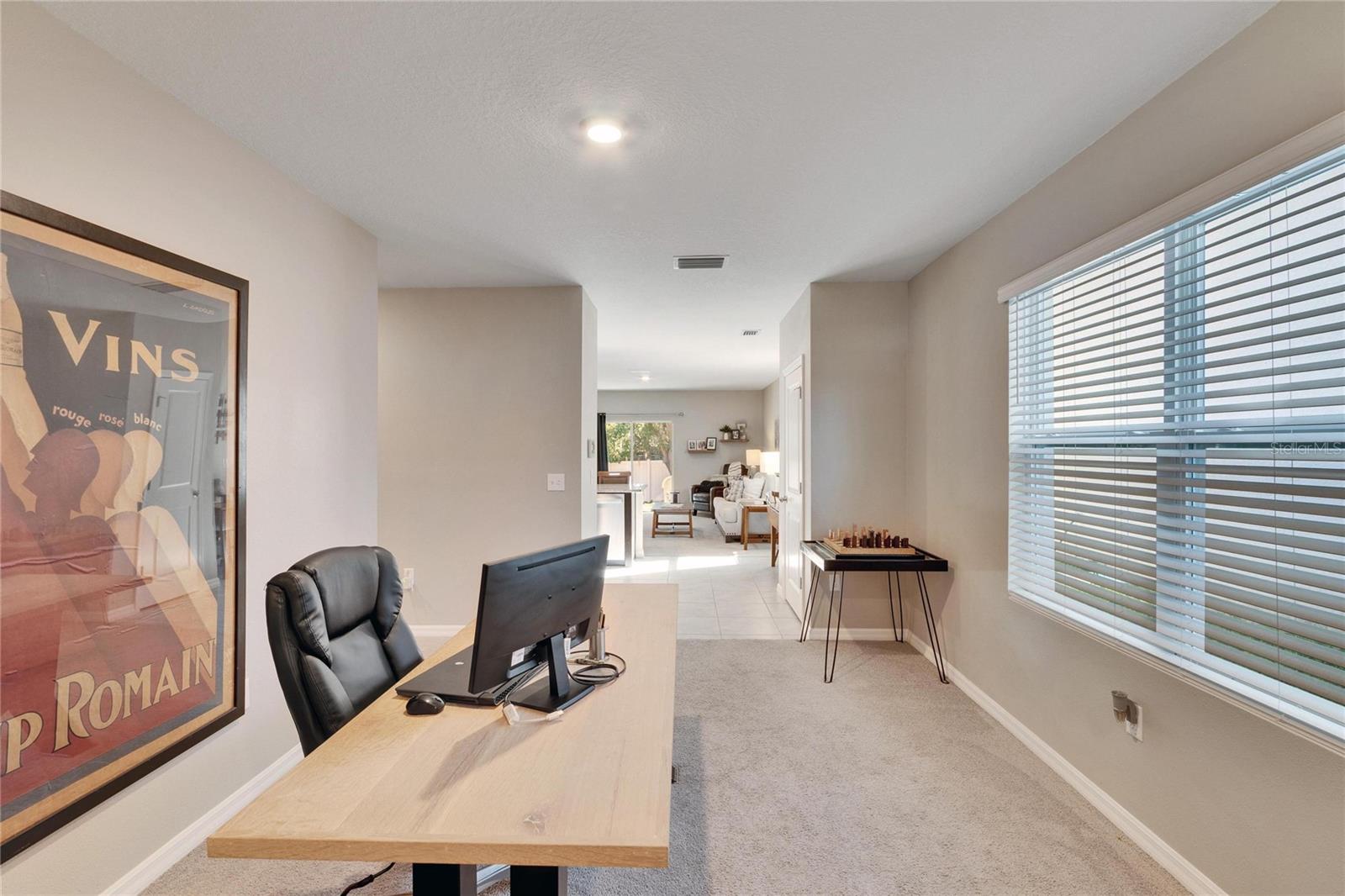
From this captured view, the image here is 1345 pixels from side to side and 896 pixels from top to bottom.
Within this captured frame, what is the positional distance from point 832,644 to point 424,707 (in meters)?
3.30

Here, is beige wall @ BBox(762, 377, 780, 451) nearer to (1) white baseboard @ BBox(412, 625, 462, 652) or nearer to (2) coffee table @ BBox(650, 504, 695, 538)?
(2) coffee table @ BBox(650, 504, 695, 538)

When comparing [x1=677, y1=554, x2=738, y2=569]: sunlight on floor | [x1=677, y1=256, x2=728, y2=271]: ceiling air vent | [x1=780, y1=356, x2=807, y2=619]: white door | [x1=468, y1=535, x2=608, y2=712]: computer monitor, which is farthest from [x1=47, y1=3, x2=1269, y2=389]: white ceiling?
[x1=677, y1=554, x2=738, y2=569]: sunlight on floor

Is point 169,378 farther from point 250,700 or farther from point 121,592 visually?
point 250,700

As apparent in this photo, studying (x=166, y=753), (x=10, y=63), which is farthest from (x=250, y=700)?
(x=10, y=63)

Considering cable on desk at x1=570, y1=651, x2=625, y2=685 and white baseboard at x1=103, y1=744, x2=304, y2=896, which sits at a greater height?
cable on desk at x1=570, y1=651, x2=625, y2=685

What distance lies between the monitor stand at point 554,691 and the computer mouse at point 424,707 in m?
0.18

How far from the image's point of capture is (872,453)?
4.20 meters

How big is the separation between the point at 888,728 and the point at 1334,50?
9.20ft

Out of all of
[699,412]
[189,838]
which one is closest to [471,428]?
[189,838]

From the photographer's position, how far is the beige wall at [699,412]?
11766 millimetres

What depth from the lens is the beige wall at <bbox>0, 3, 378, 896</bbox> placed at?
1569 millimetres

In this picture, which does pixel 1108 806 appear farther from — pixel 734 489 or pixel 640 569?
pixel 734 489

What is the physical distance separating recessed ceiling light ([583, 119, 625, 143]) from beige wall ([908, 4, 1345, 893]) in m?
1.81

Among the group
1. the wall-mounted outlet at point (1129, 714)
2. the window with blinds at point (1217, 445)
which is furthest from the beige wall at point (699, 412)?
the wall-mounted outlet at point (1129, 714)
